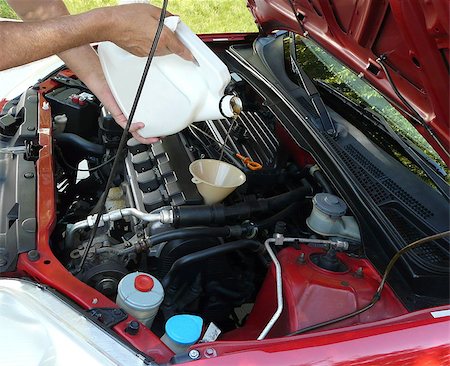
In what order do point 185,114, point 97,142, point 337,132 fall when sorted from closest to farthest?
point 185,114 → point 337,132 → point 97,142

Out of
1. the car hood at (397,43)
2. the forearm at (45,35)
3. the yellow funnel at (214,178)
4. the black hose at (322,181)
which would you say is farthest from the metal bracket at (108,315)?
the car hood at (397,43)

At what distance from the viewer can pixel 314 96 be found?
2.10 m

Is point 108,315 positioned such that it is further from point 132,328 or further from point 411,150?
point 411,150

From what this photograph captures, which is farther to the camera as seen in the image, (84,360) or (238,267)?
(238,267)

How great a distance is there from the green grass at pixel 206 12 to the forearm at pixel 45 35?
434cm

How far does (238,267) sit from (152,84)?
65 cm

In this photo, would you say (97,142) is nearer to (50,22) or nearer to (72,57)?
(72,57)

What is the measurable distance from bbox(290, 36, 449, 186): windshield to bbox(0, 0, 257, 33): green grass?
3388mm

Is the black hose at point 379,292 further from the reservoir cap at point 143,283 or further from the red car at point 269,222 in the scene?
the reservoir cap at point 143,283

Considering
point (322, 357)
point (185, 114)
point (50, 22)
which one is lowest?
point (322, 357)

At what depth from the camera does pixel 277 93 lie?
2158 millimetres

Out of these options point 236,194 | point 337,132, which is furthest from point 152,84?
point 337,132

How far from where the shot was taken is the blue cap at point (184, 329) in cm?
121

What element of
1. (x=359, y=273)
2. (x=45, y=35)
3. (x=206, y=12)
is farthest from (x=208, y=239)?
(x=206, y=12)
